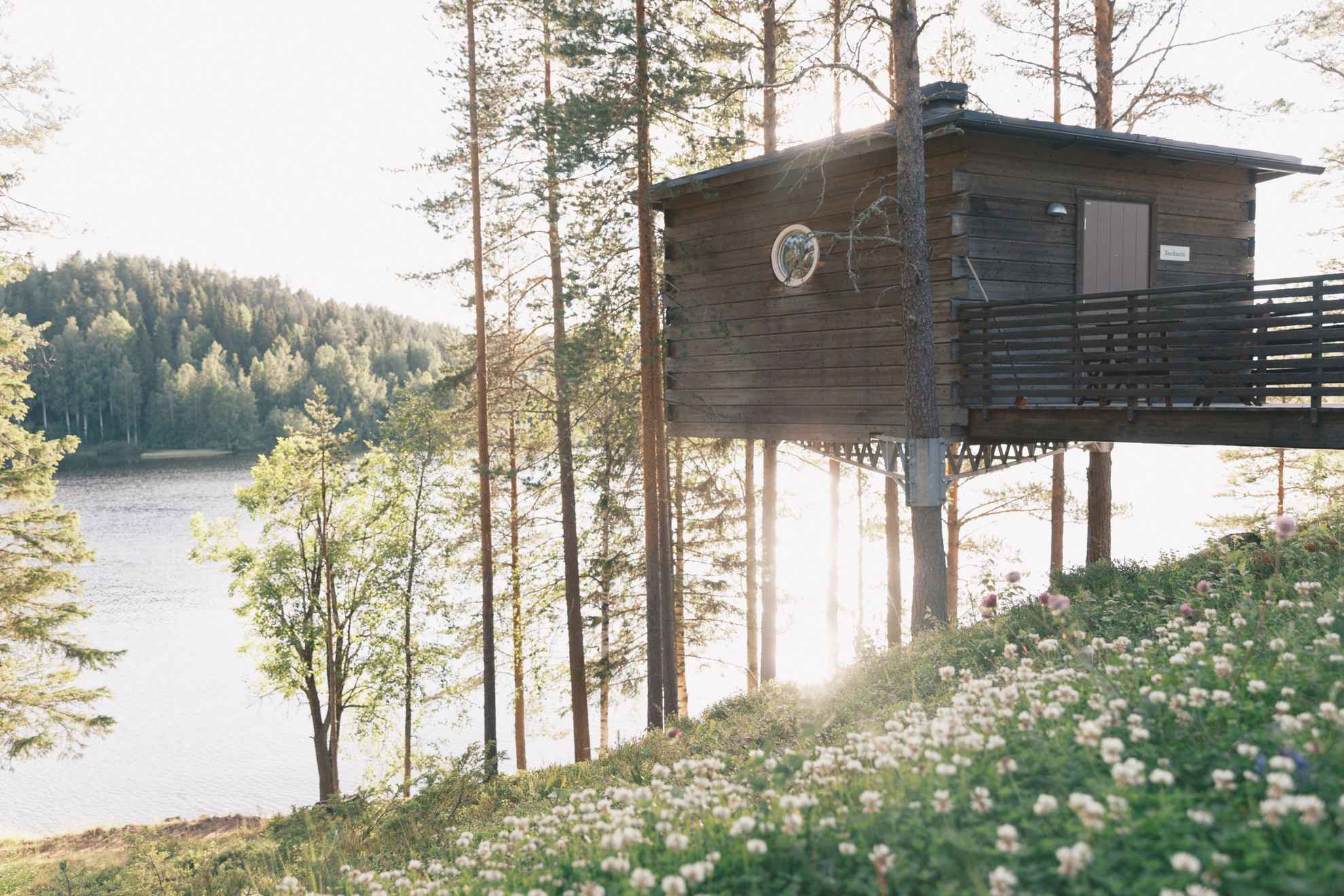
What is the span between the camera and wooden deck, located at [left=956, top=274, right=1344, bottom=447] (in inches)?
324

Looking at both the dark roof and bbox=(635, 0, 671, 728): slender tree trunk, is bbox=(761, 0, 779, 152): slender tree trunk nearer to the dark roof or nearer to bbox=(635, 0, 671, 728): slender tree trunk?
bbox=(635, 0, 671, 728): slender tree trunk

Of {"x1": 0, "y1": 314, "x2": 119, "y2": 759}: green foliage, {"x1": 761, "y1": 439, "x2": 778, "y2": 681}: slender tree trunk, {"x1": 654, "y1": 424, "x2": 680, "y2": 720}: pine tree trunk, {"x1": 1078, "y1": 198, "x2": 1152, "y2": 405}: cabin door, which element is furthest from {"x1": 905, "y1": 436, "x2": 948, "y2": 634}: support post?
{"x1": 0, "y1": 314, "x2": 119, "y2": 759}: green foliage

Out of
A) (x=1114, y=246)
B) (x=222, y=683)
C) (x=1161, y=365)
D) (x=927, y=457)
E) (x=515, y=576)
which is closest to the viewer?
(x=1161, y=365)

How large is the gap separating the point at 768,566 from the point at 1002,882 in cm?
1453

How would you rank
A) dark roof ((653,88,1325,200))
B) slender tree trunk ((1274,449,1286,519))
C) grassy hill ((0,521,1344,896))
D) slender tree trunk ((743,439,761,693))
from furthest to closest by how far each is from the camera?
slender tree trunk ((1274,449,1286,519))
slender tree trunk ((743,439,761,693))
dark roof ((653,88,1325,200))
grassy hill ((0,521,1344,896))

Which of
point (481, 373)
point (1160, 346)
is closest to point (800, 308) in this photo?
point (1160, 346)

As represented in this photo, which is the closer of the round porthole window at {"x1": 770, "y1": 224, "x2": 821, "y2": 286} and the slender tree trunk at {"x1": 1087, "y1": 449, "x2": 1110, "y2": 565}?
the round porthole window at {"x1": 770, "y1": 224, "x2": 821, "y2": 286}

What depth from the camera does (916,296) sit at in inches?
393

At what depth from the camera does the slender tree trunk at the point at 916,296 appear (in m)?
9.83

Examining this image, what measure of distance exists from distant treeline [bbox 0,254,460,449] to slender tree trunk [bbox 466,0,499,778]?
59.8 meters

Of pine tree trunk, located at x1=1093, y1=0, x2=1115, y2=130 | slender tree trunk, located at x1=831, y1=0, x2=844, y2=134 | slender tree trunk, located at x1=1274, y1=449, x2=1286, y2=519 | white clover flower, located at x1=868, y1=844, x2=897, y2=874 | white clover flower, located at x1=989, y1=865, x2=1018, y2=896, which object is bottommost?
slender tree trunk, located at x1=1274, y1=449, x2=1286, y2=519

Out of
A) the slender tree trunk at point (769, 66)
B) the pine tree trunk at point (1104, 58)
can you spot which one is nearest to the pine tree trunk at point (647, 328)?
the slender tree trunk at point (769, 66)

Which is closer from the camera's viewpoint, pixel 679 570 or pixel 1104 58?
pixel 1104 58

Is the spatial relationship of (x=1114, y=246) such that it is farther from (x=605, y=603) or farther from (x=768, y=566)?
(x=605, y=603)
